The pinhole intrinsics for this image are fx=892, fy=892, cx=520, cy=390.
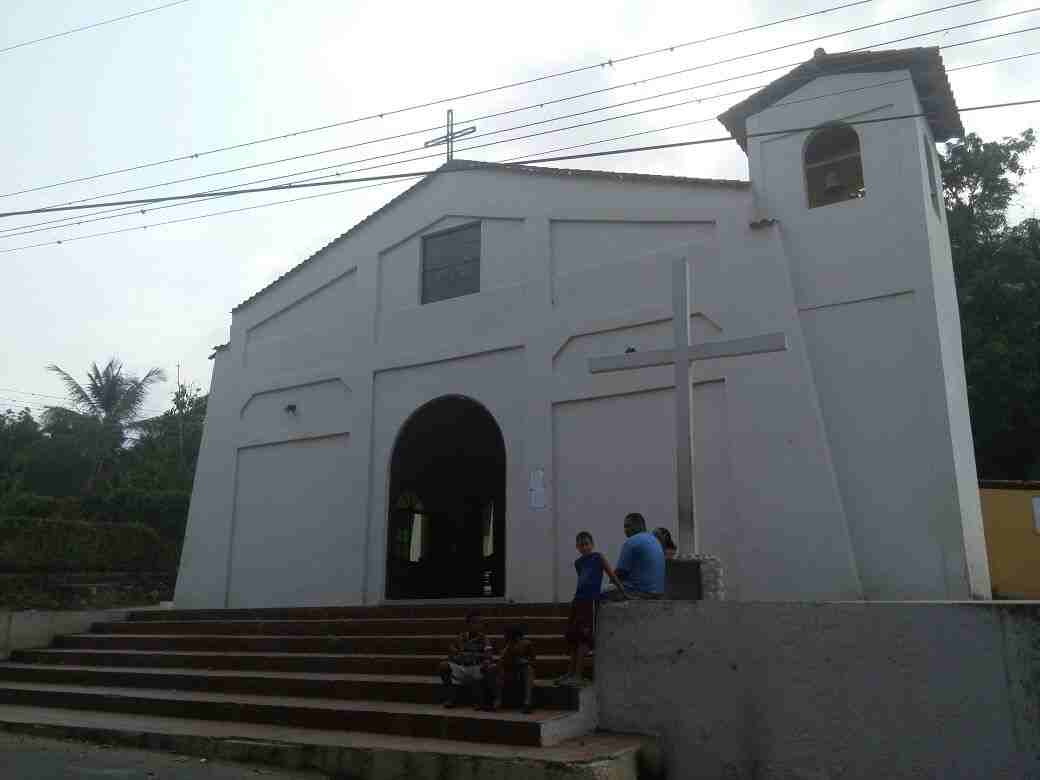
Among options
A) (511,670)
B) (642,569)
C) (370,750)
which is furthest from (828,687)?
(370,750)

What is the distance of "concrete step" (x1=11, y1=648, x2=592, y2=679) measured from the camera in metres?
9.09

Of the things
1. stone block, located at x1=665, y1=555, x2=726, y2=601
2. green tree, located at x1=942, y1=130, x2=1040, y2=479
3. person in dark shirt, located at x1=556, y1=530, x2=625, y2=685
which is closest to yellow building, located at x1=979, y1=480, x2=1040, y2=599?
green tree, located at x1=942, y1=130, x2=1040, y2=479

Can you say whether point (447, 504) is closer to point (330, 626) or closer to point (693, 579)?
point (330, 626)

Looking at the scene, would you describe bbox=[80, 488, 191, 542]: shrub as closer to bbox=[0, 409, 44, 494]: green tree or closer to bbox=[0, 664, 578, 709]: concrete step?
bbox=[0, 409, 44, 494]: green tree

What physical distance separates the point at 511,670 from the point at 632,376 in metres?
5.05

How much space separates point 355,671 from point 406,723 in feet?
6.72

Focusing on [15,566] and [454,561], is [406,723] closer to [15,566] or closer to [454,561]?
[454,561]

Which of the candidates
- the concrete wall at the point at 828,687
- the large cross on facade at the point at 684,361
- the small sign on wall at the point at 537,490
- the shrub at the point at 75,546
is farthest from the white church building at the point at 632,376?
the shrub at the point at 75,546

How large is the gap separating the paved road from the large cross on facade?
3.62 metres

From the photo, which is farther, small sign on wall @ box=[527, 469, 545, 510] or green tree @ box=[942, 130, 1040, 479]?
green tree @ box=[942, 130, 1040, 479]

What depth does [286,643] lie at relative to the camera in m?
10.8

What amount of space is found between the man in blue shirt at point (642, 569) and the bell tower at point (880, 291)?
11.9 feet

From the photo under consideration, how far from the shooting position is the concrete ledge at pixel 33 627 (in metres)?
12.4

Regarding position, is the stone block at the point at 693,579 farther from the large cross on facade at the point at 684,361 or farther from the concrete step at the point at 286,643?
the concrete step at the point at 286,643
